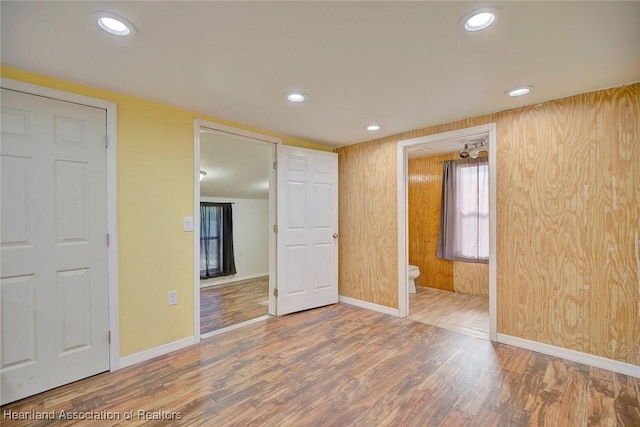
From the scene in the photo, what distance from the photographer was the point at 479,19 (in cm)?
145

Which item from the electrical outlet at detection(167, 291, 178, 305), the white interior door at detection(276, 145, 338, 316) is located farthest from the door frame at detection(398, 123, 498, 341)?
the electrical outlet at detection(167, 291, 178, 305)

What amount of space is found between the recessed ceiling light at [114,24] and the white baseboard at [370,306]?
11.3 ft

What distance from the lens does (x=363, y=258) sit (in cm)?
386

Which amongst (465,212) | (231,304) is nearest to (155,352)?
(231,304)

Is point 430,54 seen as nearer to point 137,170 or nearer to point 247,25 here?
point 247,25

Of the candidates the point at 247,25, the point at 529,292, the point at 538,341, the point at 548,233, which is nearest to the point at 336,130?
the point at 247,25

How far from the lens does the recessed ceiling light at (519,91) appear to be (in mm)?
2227

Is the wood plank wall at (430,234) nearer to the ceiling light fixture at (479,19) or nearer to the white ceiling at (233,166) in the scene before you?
the white ceiling at (233,166)

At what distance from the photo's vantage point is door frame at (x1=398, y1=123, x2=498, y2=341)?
2.77 m

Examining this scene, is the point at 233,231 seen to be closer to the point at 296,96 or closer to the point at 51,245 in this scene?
the point at 51,245

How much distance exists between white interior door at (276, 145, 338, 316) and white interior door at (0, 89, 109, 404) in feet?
5.63

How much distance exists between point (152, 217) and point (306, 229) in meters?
1.72

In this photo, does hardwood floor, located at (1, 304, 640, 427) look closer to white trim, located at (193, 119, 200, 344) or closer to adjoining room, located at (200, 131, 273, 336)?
white trim, located at (193, 119, 200, 344)

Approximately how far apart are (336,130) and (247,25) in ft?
6.31
